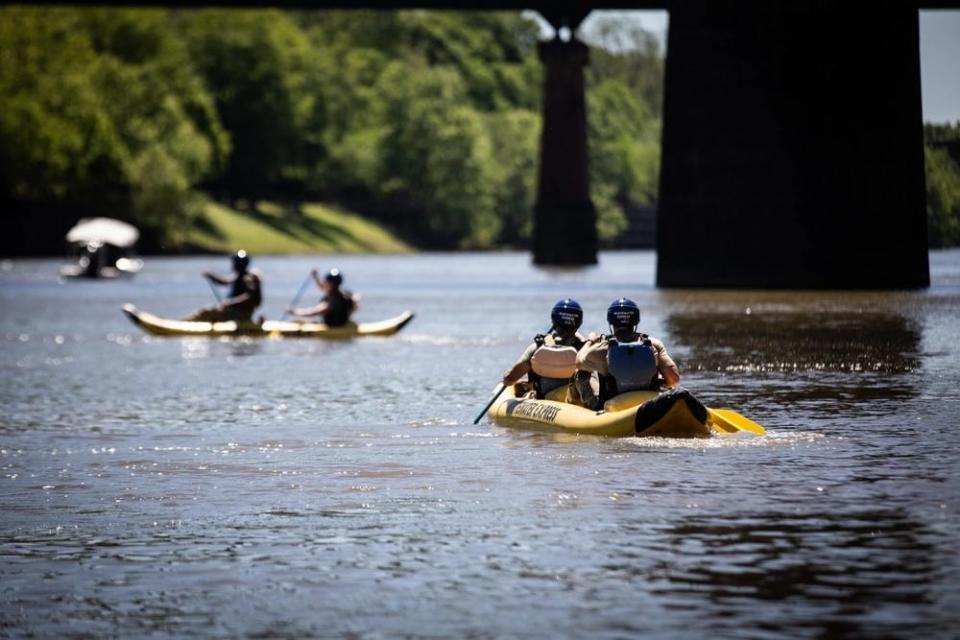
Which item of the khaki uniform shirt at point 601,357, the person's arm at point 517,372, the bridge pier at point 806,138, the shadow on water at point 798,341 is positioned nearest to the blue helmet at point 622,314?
the khaki uniform shirt at point 601,357

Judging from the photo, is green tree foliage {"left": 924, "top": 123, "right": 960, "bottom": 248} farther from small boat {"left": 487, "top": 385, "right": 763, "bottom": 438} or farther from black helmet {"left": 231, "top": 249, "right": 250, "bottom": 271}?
small boat {"left": 487, "top": 385, "right": 763, "bottom": 438}

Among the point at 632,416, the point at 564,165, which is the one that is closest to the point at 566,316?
the point at 632,416

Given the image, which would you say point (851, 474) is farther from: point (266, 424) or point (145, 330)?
A: point (145, 330)

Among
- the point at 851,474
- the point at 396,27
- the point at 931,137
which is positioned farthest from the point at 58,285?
the point at 396,27

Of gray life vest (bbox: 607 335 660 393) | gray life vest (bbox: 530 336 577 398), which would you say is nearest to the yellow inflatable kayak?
gray life vest (bbox: 607 335 660 393)

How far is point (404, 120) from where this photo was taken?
140250 mm

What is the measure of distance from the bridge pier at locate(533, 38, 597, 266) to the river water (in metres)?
51.4

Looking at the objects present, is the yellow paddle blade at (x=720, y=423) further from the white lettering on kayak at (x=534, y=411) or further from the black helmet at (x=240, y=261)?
the black helmet at (x=240, y=261)

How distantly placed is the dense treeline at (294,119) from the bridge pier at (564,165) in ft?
91.0

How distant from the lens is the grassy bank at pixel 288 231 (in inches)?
4646

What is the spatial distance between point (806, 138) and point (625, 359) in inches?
1190

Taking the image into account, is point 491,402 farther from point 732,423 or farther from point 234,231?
point 234,231

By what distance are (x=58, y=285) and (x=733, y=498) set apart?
60969mm

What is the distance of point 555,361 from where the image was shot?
20.1 meters
